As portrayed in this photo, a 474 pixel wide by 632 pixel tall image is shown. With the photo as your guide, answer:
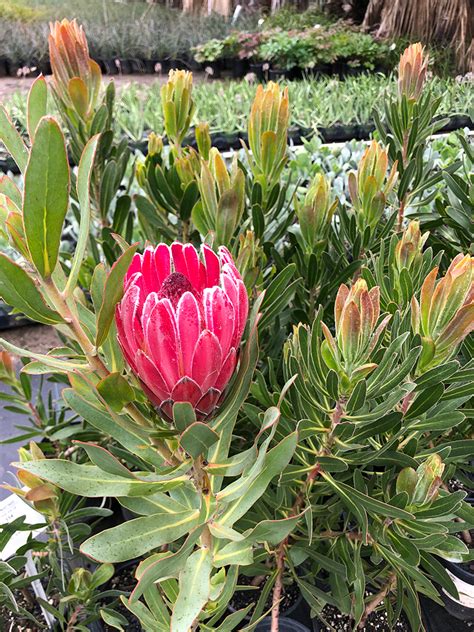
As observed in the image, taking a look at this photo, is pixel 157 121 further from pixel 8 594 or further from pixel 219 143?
pixel 8 594

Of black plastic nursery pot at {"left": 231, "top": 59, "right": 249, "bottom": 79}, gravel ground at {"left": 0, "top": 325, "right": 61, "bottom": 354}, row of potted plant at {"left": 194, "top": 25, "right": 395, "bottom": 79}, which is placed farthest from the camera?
black plastic nursery pot at {"left": 231, "top": 59, "right": 249, "bottom": 79}

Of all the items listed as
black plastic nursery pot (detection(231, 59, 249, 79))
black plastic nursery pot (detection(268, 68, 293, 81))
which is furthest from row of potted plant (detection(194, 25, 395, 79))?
black plastic nursery pot (detection(231, 59, 249, 79))

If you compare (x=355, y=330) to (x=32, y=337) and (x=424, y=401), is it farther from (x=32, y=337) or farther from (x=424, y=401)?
(x=32, y=337)

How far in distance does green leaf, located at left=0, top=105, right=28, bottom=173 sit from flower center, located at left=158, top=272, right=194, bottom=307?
14cm

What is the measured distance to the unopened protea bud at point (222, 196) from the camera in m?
0.81

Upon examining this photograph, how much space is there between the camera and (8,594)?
0.74 metres

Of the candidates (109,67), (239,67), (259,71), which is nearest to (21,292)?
(259,71)

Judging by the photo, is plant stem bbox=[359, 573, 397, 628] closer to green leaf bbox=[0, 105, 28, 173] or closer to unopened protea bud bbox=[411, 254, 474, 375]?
unopened protea bud bbox=[411, 254, 474, 375]

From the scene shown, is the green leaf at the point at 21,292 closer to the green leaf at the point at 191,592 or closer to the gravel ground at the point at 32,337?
the green leaf at the point at 191,592

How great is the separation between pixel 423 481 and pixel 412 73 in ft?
2.73

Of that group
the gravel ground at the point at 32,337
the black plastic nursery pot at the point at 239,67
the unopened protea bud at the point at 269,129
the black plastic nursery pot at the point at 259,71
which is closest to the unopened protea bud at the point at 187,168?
the unopened protea bud at the point at 269,129

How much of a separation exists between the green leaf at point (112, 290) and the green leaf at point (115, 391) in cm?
4

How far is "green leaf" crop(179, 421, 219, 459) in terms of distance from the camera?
427mm

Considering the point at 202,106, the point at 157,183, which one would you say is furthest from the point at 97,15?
the point at 157,183
